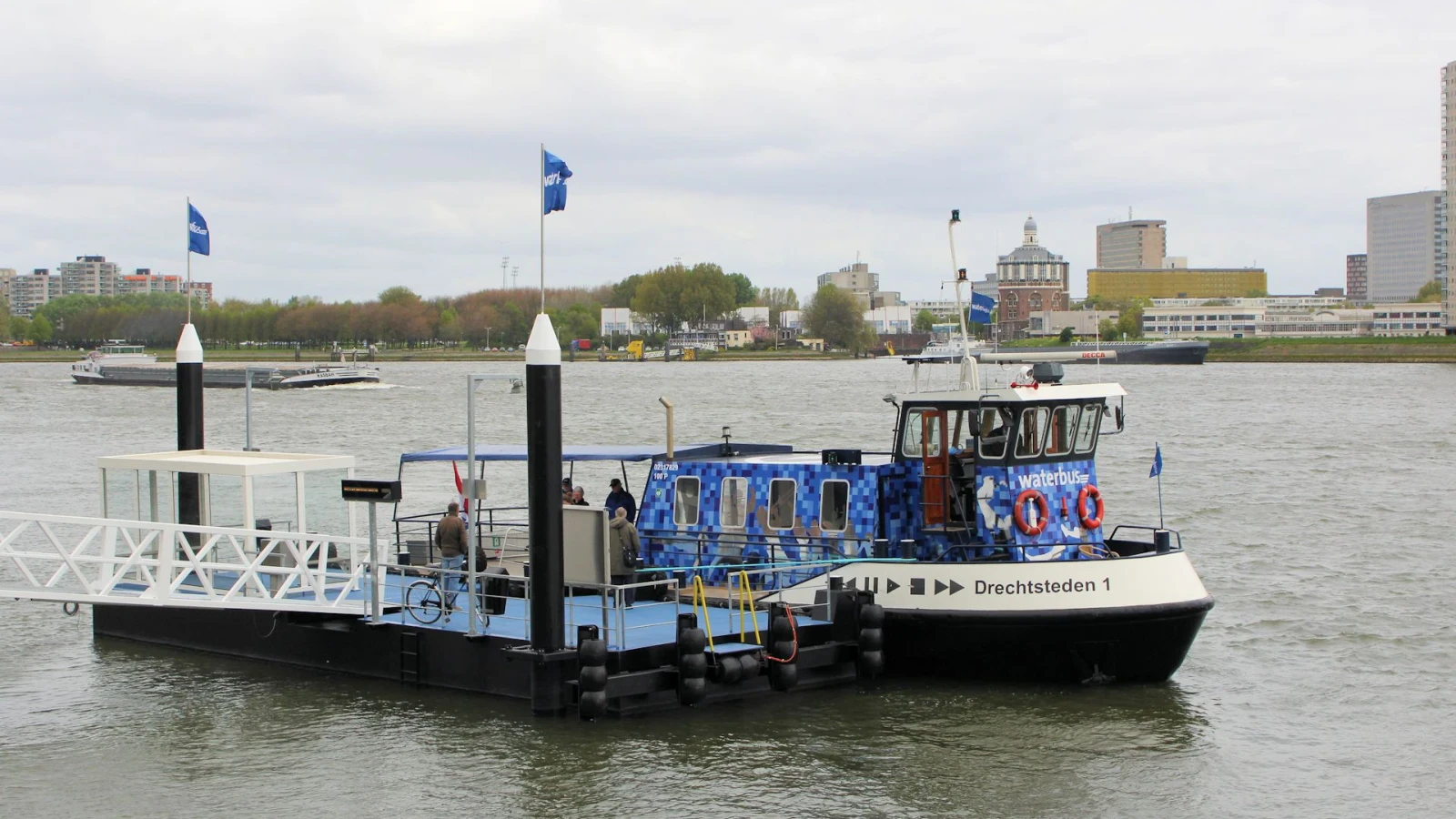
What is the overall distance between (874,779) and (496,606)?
610 centimetres

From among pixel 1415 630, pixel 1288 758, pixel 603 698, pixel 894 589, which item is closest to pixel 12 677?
pixel 603 698

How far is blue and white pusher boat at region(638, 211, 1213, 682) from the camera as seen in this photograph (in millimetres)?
19312

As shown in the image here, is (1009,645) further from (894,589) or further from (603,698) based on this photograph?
(603,698)

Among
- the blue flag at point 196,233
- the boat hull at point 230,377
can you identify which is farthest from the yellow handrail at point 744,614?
the boat hull at point 230,377

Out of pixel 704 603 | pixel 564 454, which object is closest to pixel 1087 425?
pixel 704 603

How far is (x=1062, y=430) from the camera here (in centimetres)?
2039

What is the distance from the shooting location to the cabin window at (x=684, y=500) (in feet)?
71.8

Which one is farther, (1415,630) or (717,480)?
(1415,630)

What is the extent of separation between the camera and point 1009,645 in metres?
19.7

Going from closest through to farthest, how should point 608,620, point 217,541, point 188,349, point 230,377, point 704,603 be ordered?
1. point 704,603
2. point 608,620
3. point 217,541
4. point 188,349
5. point 230,377

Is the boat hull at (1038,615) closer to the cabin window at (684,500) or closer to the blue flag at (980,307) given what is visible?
Result: the cabin window at (684,500)

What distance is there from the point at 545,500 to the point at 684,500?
4810 mm

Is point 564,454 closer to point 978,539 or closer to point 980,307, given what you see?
point 978,539

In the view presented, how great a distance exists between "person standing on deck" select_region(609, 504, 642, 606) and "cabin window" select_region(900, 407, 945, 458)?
388cm
